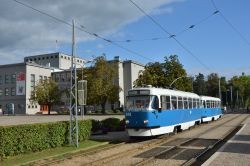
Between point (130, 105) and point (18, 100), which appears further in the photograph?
point (18, 100)

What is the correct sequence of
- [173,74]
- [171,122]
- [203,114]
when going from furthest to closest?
1. [173,74]
2. [203,114]
3. [171,122]

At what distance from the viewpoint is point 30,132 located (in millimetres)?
16969

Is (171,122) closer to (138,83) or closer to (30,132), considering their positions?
(30,132)

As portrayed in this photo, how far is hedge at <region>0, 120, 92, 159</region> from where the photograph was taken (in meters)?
15.5

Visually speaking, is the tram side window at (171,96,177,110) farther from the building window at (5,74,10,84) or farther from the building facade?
the building window at (5,74,10,84)

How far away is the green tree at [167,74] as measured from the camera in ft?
185

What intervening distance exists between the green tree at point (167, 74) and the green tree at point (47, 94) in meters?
37.7

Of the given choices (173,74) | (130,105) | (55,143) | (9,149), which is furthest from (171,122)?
(173,74)

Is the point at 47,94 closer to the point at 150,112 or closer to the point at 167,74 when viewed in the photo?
the point at 167,74

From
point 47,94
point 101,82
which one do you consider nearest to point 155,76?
point 101,82

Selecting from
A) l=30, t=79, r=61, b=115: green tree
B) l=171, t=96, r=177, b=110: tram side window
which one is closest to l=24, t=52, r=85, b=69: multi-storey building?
l=30, t=79, r=61, b=115: green tree

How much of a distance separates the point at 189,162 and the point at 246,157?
2.43 m

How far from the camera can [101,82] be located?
7894cm

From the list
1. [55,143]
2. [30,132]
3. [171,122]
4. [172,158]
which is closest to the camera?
[172,158]
